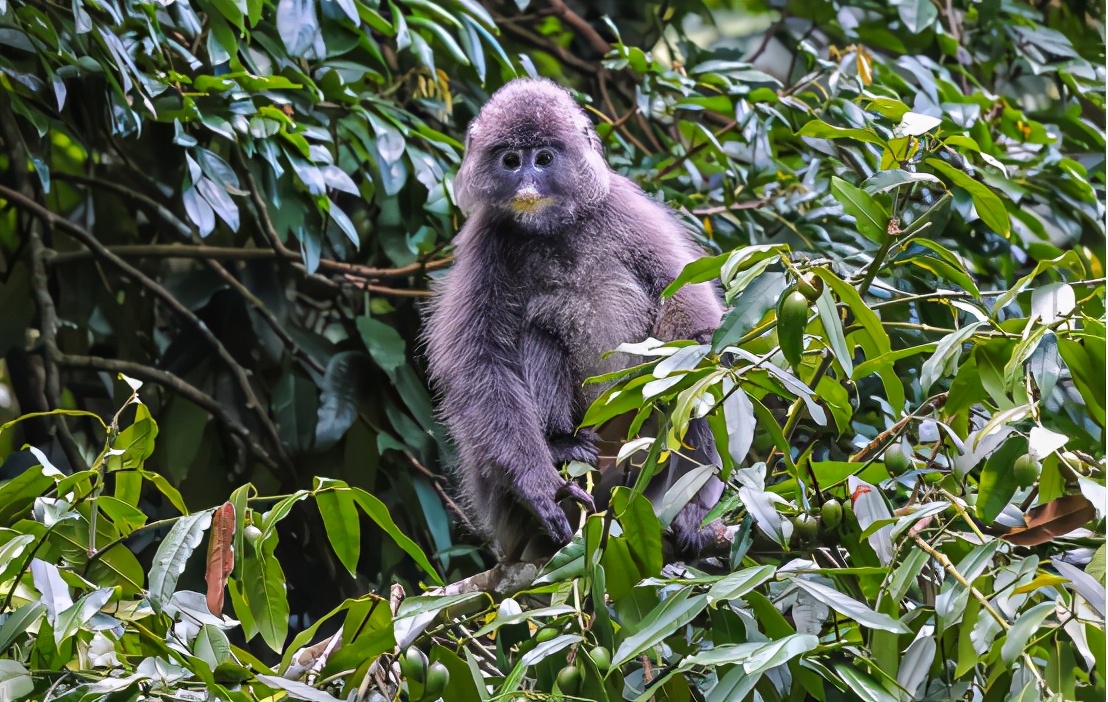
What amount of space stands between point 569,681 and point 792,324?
0.52 metres

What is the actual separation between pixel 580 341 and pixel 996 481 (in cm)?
143

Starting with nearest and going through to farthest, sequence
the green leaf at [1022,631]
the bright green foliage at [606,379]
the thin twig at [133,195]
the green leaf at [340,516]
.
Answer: the green leaf at [1022,631], the bright green foliage at [606,379], the green leaf at [340,516], the thin twig at [133,195]

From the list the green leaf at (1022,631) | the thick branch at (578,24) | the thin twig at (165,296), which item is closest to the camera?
the green leaf at (1022,631)

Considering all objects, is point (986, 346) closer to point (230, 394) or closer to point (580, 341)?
point (580, 341)

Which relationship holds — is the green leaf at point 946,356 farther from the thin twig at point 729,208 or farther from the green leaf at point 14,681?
the thin twig at point 729,208

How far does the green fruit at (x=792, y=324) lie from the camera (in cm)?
141

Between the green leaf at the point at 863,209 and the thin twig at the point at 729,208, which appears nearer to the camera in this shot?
the green leaf at the point at 863,209

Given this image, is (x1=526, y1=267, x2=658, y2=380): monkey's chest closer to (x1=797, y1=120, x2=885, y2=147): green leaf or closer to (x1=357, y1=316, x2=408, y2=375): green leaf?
(x1=357, y1=316, x2=408, y2=375): green leaf

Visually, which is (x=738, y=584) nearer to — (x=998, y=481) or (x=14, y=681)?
(x=998, y=481)

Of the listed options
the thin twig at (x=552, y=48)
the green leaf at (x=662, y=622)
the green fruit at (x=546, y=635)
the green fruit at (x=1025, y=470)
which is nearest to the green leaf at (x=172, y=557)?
the green fruit at (x=546, y=635)

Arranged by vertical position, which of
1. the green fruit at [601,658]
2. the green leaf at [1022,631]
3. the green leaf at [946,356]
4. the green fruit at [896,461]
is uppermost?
the green leaf at [946,356]

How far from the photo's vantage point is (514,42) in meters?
4.25

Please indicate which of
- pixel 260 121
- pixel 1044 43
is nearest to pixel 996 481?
pixel 260 121

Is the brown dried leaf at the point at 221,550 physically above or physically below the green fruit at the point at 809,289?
below
